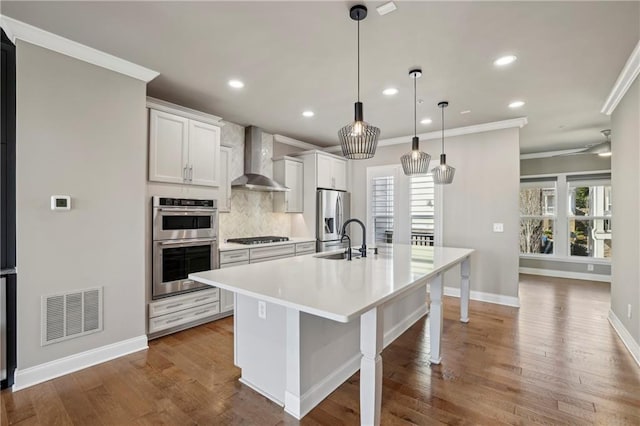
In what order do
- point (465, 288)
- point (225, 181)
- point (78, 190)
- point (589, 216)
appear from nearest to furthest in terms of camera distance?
point (78, 190)
point (465, 288)
point (225, 181)
point (589, 216)

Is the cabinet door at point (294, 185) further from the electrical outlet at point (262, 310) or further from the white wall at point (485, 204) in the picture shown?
the electrical outlet at point (262, 310)

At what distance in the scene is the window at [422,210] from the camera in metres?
5.10

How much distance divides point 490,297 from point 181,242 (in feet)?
14.1

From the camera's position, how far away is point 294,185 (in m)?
5.21

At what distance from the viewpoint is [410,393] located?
2.20 metres

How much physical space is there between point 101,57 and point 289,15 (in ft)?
5.54

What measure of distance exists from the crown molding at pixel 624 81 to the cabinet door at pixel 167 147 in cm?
413

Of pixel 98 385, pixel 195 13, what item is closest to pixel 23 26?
pixel 195 13

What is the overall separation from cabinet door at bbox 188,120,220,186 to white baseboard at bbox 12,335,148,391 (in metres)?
1.70

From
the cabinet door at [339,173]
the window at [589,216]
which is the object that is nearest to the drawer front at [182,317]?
the cabinet door at [339,173]

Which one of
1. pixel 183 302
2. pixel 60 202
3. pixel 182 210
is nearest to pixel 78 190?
pixel 60 202

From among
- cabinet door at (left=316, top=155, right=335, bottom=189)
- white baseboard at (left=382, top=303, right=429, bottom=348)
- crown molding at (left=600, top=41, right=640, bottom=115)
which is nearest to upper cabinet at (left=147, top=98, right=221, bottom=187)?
cabinet door at (left=316, top=155, right=335, bottom=189)

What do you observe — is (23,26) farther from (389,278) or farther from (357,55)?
(389,278)

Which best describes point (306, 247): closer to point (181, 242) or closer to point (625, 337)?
point (181, 242)
